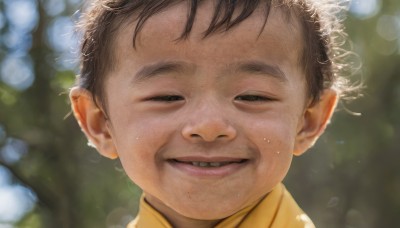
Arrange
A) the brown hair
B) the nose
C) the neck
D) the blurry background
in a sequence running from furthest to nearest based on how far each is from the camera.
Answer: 1. the blurry background
2. the neck
3. the brown hair
4. the nose

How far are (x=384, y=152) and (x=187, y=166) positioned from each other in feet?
20.2

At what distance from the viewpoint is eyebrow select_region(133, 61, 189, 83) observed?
5.95 feet

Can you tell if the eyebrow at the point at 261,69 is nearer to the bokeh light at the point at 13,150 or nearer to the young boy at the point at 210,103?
the young boy at the point at 210,103

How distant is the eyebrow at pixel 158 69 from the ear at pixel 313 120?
0.45 metres

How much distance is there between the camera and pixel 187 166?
1823 millimetres

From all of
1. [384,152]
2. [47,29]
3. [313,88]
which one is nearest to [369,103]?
[384,152]

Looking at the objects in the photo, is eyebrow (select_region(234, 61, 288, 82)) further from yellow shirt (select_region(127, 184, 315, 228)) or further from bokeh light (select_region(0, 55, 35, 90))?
bokeh light (select_region(0, 55, 35, 90))

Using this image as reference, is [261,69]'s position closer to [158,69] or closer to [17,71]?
[158,69]

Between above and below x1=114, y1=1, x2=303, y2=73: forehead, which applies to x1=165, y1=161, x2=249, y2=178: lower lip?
below

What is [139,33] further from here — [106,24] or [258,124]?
[258,124]

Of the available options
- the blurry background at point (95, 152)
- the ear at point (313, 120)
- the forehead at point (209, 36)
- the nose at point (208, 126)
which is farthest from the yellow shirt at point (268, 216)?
the blurry background at point (95, 152)

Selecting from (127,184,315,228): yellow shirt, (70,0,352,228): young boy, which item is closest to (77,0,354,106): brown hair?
(70,0,352,228): young boy

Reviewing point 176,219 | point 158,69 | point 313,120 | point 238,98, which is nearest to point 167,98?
point 158,69

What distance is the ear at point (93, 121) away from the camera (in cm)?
214
